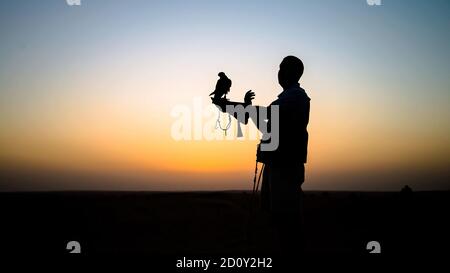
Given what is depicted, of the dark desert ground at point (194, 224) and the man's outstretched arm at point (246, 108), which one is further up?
the man's outstretched arm at point (246, 108)

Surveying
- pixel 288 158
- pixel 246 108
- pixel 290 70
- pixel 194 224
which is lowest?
pixel 194 224

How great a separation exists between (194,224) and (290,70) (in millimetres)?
13079

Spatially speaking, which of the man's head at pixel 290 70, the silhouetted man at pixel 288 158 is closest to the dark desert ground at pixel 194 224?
the silhouetted man at pixel 288 158

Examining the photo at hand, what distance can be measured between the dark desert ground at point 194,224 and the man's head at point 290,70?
6.86 m

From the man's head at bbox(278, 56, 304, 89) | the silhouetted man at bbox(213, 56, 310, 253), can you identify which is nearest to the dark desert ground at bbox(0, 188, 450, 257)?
the silhouetted man at bbox(213, 56, 310, 253)

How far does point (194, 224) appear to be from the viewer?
16.6 m

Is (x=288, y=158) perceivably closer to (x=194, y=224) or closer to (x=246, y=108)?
(x=246, y=108)

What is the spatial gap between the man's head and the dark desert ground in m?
6.86

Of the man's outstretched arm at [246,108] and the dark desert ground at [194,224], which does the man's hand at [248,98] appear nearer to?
the man's outstretched arm at [246,108]

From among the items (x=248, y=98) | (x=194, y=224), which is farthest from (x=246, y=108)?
(x=194, y=224)

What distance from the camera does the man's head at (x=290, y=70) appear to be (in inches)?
164
